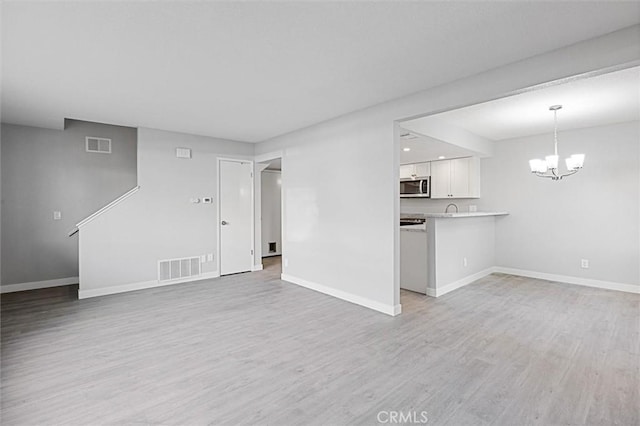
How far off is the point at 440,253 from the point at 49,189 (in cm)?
634

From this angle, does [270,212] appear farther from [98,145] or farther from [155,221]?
[98,145]

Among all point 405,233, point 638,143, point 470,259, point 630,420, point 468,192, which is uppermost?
point 638,143

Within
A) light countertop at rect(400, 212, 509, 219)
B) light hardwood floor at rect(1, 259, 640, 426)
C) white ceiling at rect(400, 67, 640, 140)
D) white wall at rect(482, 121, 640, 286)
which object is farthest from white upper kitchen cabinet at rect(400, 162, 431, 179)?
light hardwood floor at rect(1, 259, 640, 426)

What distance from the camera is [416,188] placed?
22.8ft

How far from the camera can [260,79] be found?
3.07 metres

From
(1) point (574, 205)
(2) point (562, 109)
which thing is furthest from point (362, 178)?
(1) point (574, 205)

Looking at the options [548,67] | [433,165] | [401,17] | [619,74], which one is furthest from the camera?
[433,165]

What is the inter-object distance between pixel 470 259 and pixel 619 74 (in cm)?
314

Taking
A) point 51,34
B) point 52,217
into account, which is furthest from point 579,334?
point 52,217

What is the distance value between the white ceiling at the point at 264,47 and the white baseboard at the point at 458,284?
9.08 feet

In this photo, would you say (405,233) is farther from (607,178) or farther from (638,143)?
(638,143)

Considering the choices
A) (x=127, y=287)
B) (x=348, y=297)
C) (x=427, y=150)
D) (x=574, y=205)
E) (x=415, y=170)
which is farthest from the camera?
(x=415, y=170)

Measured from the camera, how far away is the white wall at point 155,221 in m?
4.57

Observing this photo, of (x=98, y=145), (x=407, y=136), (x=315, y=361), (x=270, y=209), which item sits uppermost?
(x=98, y=145)
